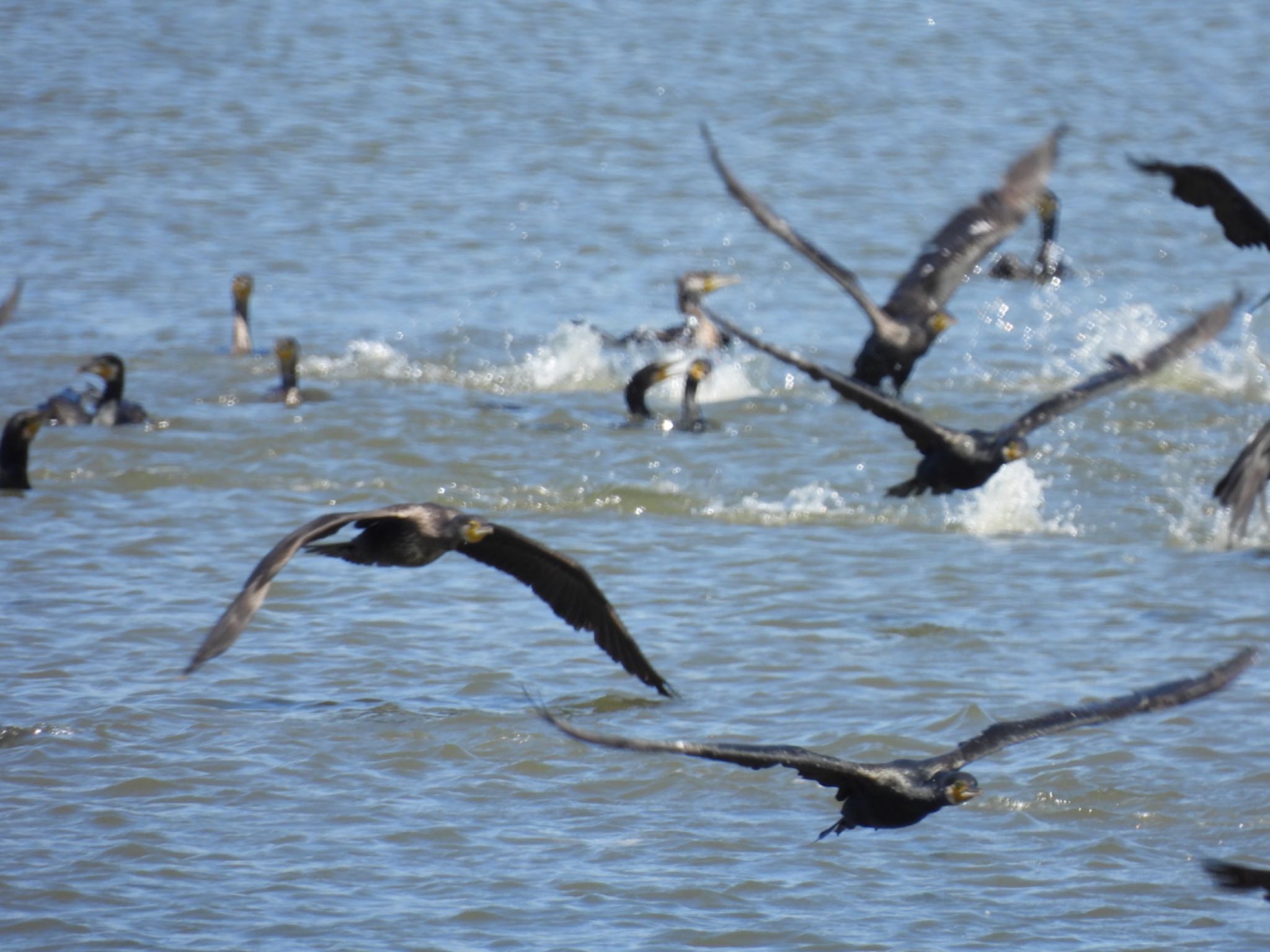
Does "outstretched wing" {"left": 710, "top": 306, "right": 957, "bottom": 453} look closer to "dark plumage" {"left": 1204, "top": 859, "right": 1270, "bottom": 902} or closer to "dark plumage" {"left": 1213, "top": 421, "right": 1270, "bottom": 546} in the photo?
"dark plumage" {"left": 1213, "top": 421, "right": 1270, "bottom": 546}

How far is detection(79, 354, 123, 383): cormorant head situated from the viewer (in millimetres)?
11461

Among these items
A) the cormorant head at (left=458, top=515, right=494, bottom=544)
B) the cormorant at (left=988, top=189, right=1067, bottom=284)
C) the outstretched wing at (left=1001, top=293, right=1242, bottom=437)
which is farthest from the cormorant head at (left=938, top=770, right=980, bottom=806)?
the cormorant at (left=988, top=189, right=1067, bottom=284)

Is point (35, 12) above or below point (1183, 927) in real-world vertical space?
above

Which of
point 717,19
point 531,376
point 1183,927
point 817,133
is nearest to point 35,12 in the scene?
point 717,19

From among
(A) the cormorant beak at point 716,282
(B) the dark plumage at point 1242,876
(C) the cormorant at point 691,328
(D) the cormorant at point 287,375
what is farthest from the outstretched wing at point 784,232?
(A) the cormorant beak at point 716,282

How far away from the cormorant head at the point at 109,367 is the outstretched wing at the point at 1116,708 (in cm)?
723

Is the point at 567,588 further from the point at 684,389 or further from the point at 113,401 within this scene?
the point at 684,389

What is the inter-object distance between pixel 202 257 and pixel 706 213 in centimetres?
417

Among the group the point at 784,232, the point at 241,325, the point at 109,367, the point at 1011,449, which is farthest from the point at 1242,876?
the point at 241,325

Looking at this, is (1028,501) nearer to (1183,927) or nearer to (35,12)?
(1183,927)

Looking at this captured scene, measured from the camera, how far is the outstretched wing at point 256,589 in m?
5.03

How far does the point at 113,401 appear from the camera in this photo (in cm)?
1142

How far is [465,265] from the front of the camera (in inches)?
630

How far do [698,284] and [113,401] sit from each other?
4069 mm
